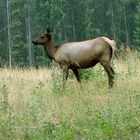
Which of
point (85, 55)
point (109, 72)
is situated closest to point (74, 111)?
point (109, 72)

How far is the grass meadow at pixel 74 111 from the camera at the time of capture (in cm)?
799

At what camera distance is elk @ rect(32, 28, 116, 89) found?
11.3 m

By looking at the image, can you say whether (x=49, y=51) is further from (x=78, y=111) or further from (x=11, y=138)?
(x=11, y=138)

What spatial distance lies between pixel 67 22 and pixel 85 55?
58.4 meters

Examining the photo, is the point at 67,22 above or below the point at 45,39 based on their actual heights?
below

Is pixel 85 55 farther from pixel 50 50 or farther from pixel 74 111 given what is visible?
pixel 74 111

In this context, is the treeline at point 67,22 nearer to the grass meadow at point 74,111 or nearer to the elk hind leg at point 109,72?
the elk hind leg at point 109,72

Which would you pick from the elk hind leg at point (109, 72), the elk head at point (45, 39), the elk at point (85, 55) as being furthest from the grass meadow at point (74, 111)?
the elk head at point (45, 39)

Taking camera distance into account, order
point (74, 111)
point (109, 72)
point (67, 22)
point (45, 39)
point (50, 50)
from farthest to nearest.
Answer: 1. point (67, 22)
2. point (45, 39)
3. point (50, 50)
4. point (109, 72)
5. point (74, 111)

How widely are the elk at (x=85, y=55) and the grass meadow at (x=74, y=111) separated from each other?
30 centimetres

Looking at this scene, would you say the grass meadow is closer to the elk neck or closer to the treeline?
the elk neck

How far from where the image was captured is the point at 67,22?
69625 millimetres

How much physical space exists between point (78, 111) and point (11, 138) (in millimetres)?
1425

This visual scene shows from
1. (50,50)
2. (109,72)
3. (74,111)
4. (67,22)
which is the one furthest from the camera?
(67,22)
